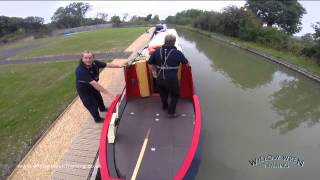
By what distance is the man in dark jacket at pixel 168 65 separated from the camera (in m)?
5.83

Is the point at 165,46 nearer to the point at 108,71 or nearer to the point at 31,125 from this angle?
the point at 31,125

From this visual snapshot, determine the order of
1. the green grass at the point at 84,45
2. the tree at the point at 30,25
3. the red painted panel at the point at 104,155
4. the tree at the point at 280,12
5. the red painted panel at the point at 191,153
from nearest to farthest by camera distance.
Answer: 1. the red painted panel at the point at 191,153
2. the red painted panel at the point at 104,155
3. the green grass at the point at 84,45
4. the tree at the point at 280,12
5. the tree at the point at 30,25

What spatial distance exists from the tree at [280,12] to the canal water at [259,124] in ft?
76.5

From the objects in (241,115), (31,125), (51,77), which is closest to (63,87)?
(51,77)

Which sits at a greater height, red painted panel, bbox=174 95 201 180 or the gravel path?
red painted panel, bbox=174 95 201 180

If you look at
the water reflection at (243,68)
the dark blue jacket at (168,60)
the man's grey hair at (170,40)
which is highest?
the man's grey hair at (170,40)

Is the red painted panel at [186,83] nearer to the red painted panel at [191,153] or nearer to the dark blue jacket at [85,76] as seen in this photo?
the red painted panel at [191,153]

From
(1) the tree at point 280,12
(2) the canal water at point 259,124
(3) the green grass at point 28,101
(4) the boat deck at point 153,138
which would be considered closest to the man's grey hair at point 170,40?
(4) the boat deck at point 153,138

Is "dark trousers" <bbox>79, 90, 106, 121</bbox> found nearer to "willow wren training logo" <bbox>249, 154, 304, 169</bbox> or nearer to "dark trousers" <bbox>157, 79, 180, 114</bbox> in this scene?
"dark trousers" <bbox>157, 79, 180, 114</bbox>

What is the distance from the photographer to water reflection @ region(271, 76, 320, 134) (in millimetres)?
8323

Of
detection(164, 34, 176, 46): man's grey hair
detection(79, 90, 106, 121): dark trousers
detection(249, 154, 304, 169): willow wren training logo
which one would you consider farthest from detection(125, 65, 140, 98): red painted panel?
detection(249, 154, 304, 169): willow wren training logo

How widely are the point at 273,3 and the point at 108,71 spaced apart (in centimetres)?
2854

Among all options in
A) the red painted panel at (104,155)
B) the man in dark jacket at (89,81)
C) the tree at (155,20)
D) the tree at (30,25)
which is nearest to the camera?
the red painted panel at (104,155)

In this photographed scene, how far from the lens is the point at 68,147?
6844 mm
